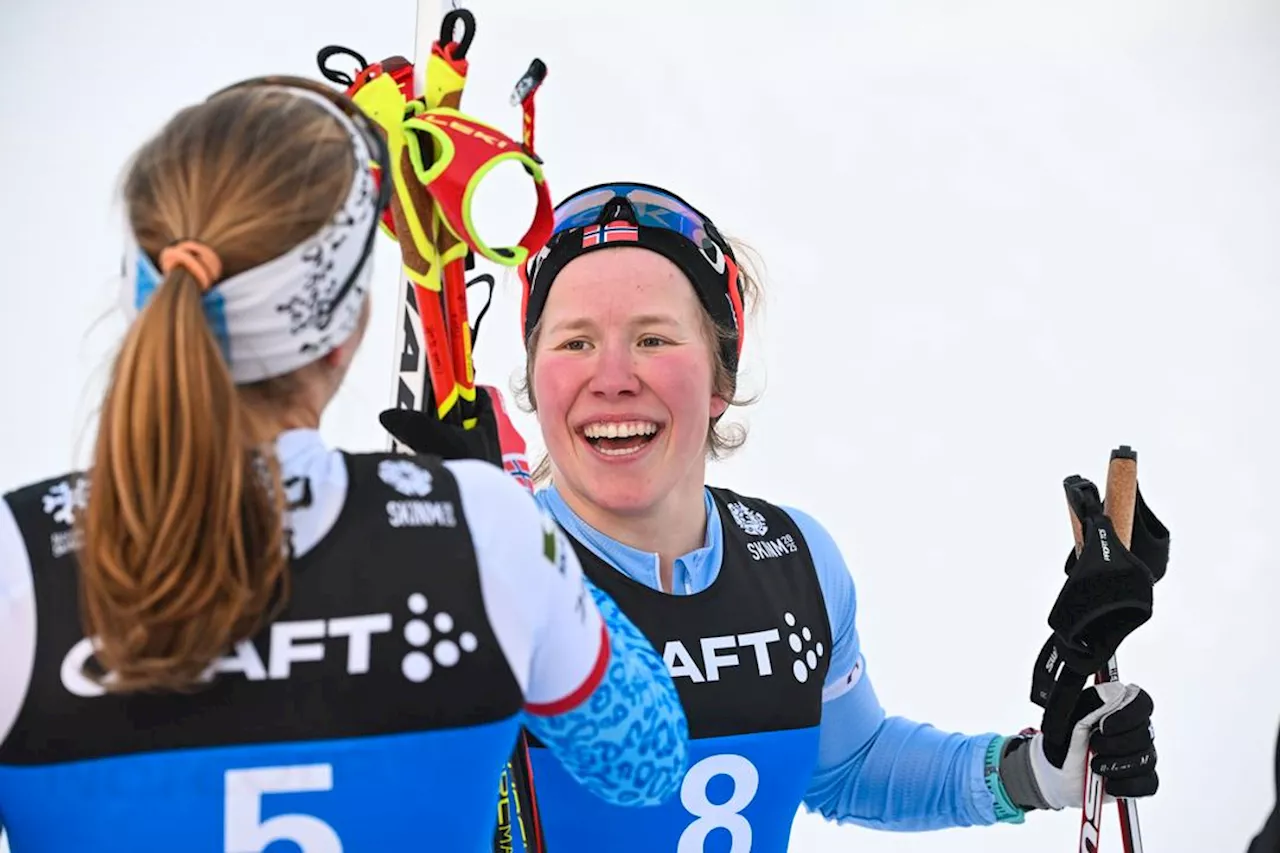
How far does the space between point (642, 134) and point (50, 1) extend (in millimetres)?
1481

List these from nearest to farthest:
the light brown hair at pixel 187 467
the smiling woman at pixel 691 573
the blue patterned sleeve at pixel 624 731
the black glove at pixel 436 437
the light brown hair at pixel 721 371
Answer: the light brown hair at pixel 187 467 < the blue patterned sleeve at pixel 624 731 < the black glove at pixel 436 437 < the smiling woman at pixel 691 573 < the light brown hair at pixel 721 371

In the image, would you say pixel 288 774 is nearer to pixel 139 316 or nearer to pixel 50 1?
pixel 139 316

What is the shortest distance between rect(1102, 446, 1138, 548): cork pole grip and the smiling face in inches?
20.3

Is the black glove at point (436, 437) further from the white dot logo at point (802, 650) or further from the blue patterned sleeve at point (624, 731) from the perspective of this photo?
the white dot logo at point (802, 650)

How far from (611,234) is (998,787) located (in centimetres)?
88

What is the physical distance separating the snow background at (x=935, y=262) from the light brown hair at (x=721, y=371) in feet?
3.40

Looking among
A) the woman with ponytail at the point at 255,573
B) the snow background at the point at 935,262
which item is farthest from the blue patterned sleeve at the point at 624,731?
the snow background at the point at 935,262

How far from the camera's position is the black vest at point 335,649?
99 cm

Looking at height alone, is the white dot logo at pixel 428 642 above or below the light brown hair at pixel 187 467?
below

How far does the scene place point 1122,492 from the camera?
6.06 ft

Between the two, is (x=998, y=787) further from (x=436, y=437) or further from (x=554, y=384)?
(x=436, y=437)

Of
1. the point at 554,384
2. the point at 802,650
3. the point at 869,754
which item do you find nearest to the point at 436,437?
the point at 554,384

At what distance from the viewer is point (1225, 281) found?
Answer: 3771 mm

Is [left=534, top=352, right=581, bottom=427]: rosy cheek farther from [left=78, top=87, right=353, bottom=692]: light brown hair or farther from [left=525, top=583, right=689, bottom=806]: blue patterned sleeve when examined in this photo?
[left=78, top=87, right=353, bottom=692]: light brown hair
